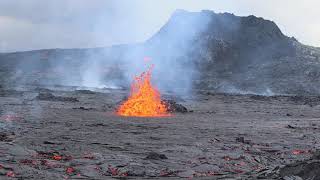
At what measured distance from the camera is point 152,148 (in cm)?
1673

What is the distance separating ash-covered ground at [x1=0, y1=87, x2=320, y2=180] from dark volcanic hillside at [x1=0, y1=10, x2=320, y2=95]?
153 feet

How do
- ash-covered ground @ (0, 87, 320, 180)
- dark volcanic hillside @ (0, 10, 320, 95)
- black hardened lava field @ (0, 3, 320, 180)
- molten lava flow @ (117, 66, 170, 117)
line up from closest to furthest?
ash-covered ground @ (0, 87, 320, 180) < black hardened lava field @ (0, 3, 320, 180) < molten lava flow @ (117, 66, 170, 117) < dark volcanic hillside @ (0, 10, 320, 95)

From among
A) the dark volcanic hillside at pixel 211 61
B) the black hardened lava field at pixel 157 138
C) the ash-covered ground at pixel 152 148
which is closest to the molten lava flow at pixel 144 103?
the black hardened lava field at pixel 157 138

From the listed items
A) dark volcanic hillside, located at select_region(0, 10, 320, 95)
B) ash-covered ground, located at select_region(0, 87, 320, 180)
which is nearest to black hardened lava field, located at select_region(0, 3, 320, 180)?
ash-covered ground, located at select_region(0, 87, 320, 180)

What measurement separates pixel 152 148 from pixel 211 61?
70997 mm

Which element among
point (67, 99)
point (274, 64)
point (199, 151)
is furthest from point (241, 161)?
point (274, 64)

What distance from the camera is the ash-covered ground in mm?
12195

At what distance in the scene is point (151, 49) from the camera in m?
95.9

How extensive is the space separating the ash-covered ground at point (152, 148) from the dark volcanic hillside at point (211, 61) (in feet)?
153

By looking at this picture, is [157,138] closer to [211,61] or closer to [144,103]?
[144,103]

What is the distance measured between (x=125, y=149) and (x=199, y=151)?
2391mm

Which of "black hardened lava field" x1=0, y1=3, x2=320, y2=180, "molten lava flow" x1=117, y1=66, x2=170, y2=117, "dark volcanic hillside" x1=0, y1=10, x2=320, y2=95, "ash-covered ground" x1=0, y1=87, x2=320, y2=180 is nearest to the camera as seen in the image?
"ash-covered ground" x1=0, y1=87, x2=320, y2=180

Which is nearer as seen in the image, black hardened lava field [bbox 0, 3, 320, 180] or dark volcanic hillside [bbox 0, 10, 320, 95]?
black hardened lava field [bbox 0, 3, 320, 180]

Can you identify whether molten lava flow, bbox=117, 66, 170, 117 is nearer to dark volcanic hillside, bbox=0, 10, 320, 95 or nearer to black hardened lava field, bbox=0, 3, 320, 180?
black hardened lava field, bbox=0, 3, 320, 180
